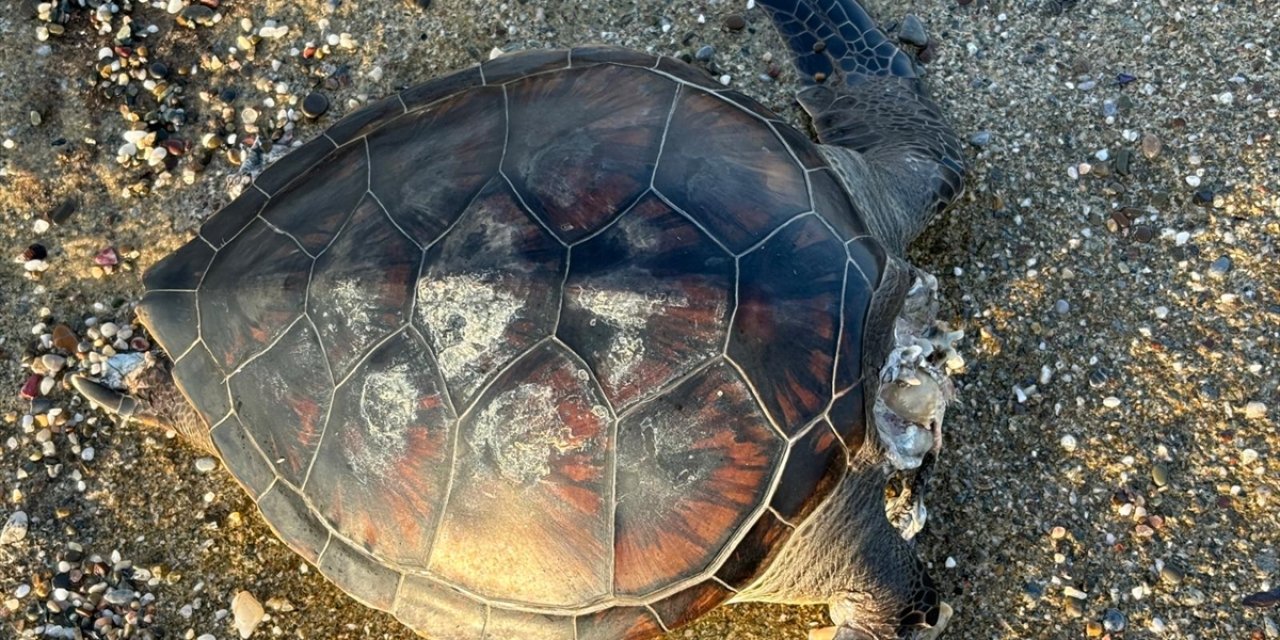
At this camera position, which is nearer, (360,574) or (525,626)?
(525,626)

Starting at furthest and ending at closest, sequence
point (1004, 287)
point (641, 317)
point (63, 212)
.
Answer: point (63, 212), point (1004, 287), point (641, 317)

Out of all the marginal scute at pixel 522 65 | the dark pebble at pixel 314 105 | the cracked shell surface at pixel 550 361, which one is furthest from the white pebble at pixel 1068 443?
the dark pebble at pixel 314 105

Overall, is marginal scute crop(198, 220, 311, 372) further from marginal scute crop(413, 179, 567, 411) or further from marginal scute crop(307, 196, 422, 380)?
marginal scute crop(413, 179, 567, 411)

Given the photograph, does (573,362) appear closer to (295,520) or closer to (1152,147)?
(295,520)

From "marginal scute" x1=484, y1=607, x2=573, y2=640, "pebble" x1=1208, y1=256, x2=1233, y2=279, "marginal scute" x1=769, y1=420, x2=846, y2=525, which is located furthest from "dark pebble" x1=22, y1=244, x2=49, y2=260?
"pebble" x1=1208, y1=256, x2=1233, y2=279

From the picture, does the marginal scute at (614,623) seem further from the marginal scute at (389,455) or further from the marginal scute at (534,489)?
the marginal scute at (389,455)

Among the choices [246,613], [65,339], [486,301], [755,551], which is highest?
[486,301]

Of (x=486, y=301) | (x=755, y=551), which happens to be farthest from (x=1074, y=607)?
(x=486, y=301)
